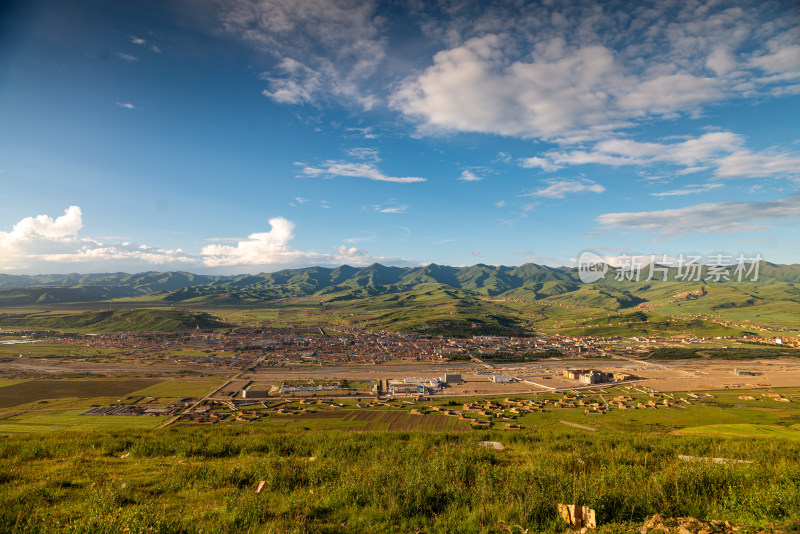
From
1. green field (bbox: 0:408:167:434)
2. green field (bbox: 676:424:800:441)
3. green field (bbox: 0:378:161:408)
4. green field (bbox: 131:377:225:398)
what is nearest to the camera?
green field (bbox: 676:424:800:441)

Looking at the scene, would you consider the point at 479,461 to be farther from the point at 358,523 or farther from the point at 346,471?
the point at 358,523

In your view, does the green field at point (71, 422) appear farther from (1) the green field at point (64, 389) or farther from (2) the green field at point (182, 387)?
(2) the green field at point (182, 387)

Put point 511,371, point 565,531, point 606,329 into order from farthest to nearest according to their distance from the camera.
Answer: point 606,329 → point 511,371 → point 565,531

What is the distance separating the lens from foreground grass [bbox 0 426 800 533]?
19.7 feet

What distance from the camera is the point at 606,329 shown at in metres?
156

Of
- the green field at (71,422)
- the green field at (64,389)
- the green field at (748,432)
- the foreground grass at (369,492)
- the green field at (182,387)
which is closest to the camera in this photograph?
the foreground grass at (369,492)

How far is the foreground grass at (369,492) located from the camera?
600cm

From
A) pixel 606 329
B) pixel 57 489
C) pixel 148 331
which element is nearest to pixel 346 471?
pixel 57 489

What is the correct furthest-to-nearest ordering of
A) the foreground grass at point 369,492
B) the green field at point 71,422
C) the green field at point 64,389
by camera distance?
the green field at point 64,389 < the green field at point 71,422 < the foreground grass at point 369,492

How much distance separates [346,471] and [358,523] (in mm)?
2606

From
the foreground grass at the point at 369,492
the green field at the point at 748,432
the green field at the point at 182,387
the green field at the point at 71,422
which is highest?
the foreground grass at the point at 369,492

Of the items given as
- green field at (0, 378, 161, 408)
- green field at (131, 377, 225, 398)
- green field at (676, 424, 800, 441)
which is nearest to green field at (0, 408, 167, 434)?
green field at (0, 378, 161, 408)

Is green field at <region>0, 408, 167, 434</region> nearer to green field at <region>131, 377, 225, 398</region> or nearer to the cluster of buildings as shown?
green field at <region>131, 377, 225, 398</region>

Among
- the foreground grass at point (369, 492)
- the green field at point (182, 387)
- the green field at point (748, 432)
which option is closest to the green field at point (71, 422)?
the green field at point (182, 387)
